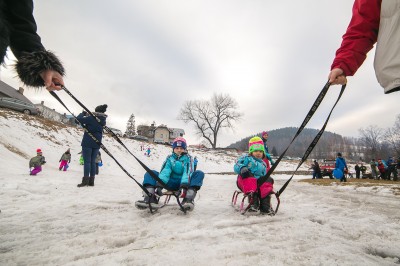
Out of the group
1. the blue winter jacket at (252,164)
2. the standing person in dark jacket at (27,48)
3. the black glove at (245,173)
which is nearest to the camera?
the standing person in dark jacket at (27,48)

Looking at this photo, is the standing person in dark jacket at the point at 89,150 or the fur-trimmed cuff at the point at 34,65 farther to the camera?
the standing person in dark jacket at the point at 89,150

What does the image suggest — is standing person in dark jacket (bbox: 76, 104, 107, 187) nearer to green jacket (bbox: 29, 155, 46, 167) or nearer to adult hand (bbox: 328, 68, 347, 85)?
green jacket (bbox: 29, 155, 46, 167)

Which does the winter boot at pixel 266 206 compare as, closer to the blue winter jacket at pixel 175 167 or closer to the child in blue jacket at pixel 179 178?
the child in blue jacket at pixel 179 178

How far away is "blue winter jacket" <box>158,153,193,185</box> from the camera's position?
3.67 m

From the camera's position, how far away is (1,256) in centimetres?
151

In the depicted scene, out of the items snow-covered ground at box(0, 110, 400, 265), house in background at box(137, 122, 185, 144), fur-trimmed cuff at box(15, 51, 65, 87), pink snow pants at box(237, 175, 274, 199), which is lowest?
snow-covered ground at box(0, 110, 400, 265)

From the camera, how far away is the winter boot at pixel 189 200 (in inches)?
118

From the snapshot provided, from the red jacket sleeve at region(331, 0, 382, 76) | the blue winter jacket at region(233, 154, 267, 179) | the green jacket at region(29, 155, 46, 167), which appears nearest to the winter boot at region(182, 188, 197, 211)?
the blue winter jacket at region(233, 154, 267, 179)

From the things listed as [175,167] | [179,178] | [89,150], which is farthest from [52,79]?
[89,150]

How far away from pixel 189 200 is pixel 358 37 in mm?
2622

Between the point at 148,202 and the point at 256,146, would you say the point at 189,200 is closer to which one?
the point at 148,202

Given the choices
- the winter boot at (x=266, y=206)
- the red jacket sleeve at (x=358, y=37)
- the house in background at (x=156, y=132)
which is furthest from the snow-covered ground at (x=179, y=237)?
the house in background at (x=156, y=132)

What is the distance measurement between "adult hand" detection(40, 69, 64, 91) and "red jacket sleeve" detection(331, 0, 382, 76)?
273 centimetres

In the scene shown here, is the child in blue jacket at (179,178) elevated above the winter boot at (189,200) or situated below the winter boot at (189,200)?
above
